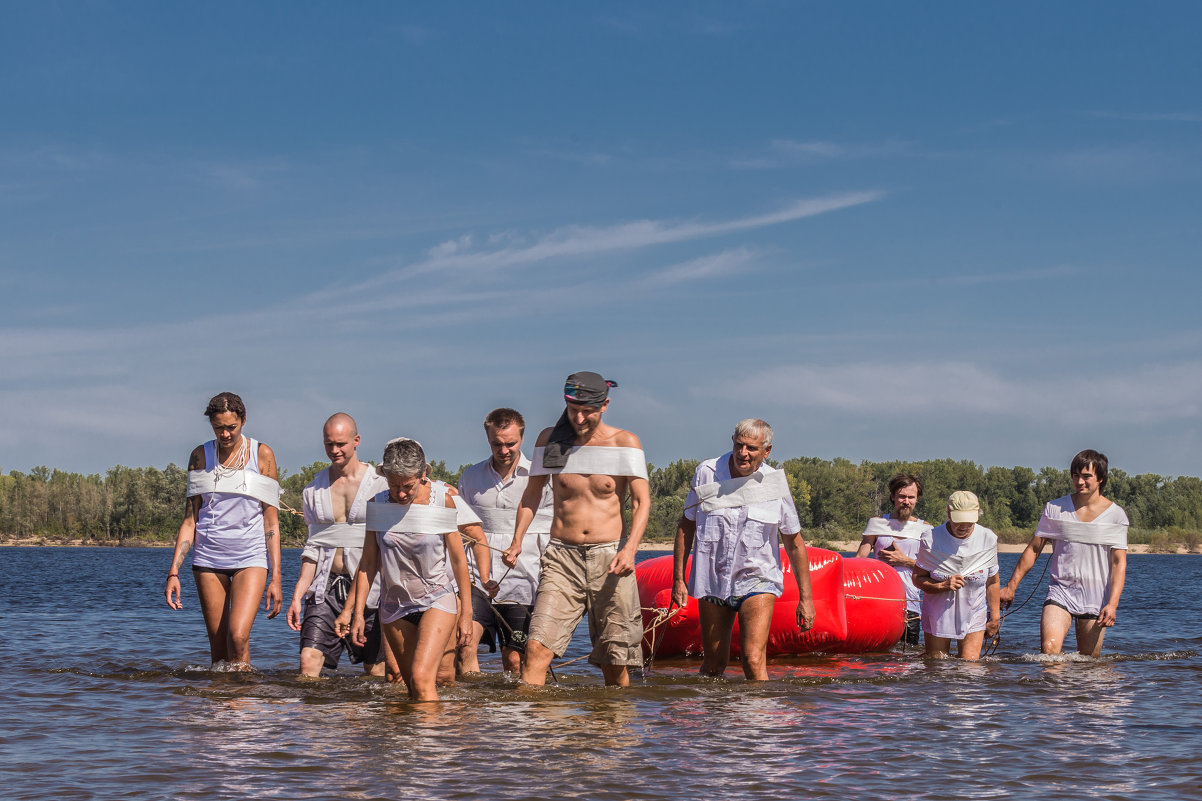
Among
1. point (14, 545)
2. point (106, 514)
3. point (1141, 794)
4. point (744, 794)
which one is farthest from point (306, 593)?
point (14, 545)

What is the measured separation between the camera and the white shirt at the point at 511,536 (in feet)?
31.8

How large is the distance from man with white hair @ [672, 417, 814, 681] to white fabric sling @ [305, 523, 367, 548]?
2.24 m

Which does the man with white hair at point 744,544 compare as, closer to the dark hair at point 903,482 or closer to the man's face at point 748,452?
the man's face at point 748,452

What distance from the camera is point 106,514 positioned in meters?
108

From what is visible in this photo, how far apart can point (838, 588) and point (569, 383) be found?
18.2 ft

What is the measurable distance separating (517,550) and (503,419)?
54.4 inches

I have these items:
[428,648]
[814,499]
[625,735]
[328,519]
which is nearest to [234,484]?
[328,519]

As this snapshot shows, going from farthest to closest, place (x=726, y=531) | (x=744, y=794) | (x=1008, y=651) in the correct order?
(x=1008, y=651) → (x=726, y=531) → (x=744, y=794)

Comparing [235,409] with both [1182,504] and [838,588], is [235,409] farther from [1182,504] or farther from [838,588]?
[1182,504]

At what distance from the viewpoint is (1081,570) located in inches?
412

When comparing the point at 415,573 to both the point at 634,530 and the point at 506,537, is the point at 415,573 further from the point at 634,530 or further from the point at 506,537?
the point at 506,537

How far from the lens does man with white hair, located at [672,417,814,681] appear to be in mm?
8828

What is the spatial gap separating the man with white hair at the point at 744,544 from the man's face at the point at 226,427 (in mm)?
3294

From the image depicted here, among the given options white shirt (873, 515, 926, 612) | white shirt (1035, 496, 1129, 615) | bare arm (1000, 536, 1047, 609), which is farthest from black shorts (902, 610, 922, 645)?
white shirt (1035, 496, 1129, 615)
